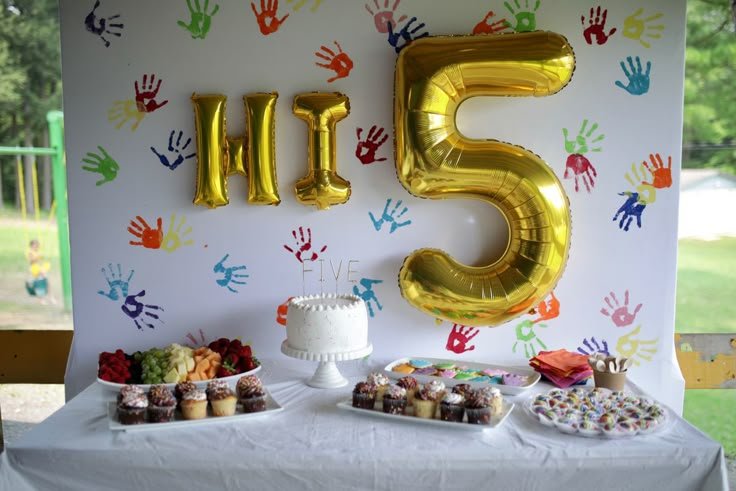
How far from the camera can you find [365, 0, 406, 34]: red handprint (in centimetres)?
198

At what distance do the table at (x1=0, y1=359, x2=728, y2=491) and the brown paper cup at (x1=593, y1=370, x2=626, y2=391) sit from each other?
267 millimetres

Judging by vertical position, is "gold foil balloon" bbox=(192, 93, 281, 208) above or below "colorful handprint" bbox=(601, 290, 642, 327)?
above

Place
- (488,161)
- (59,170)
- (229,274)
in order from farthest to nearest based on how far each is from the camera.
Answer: (59,170) < (229,274) < (488,161)

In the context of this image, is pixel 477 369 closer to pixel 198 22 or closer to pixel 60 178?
pixel 198 22

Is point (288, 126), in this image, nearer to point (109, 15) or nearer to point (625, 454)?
point (109, 15)

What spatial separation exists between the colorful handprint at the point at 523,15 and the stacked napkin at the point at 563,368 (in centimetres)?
95

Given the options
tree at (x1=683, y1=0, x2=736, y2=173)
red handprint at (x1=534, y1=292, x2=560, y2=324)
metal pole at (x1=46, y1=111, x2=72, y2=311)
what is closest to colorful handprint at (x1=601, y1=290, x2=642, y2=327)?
red handprint at (x1=534, y1=292, x2=560, y2=324)

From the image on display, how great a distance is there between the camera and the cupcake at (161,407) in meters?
Result: 1.49

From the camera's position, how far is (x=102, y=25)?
80.0 inches

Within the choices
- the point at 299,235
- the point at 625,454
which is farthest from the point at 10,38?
the point at 625,454

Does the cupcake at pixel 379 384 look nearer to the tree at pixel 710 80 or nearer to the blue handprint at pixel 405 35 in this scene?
the blue handprint at pixel 405 35

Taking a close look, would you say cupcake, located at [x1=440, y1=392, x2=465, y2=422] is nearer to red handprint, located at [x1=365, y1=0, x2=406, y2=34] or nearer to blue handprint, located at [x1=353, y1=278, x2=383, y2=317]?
blue handprint, located at [x1=353, y1=278, x2=383, y2=317]

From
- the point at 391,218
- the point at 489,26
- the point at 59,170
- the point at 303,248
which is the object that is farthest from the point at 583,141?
the point at 59,170

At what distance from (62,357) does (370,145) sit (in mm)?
1221
